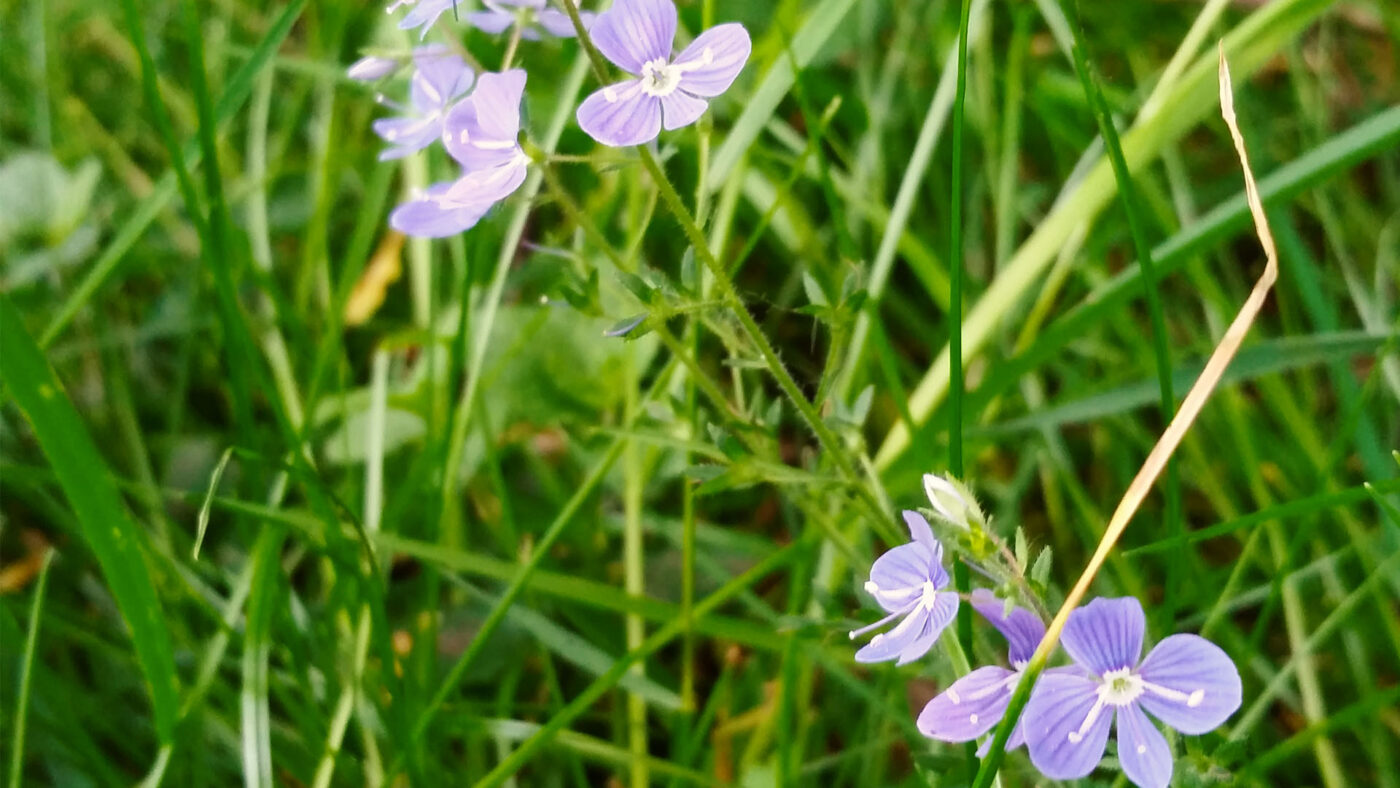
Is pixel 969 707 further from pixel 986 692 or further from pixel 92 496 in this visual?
pixel 92 496

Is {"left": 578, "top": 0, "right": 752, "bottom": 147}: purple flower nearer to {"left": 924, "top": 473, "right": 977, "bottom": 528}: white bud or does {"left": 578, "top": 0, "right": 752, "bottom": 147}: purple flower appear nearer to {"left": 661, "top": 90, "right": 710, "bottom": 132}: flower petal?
{"left": 661, "top": 90, "right": 710, "bottom": 132}: flower petal

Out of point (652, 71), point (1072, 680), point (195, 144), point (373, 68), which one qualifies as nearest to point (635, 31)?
point (652, 71)

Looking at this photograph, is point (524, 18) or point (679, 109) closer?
point (679, 109)

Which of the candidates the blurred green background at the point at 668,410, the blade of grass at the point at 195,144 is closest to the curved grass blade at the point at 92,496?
the blurred green background at the point at 668,410

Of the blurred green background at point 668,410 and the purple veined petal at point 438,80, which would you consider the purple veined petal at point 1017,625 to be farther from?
the purple veined petal at point 438,80

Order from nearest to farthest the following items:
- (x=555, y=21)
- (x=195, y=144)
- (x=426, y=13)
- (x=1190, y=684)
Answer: (x=1190, y=684)
(x=426, y=13)
(x=555, y=21)
(x=195, y=144)
